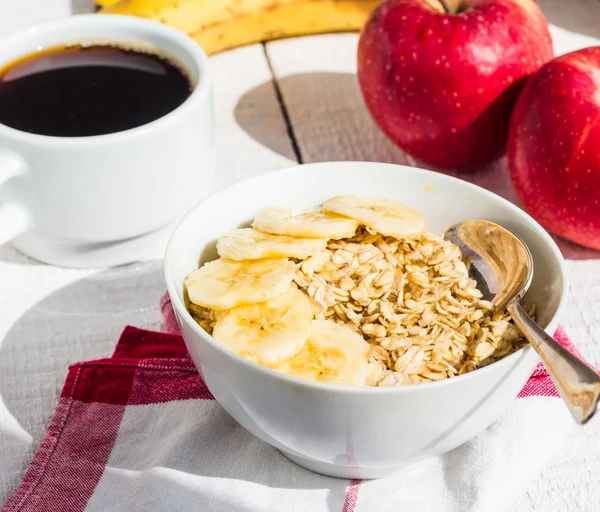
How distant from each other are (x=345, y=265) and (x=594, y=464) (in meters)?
0.26

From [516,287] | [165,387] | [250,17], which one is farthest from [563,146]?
[250,17]

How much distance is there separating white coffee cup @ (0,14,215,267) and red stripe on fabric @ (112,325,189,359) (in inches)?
5.0

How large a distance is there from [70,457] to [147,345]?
135 millimetres

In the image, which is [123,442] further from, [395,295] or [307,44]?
[307,44]

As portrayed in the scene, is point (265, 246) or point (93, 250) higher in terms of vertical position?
point (265, 246)

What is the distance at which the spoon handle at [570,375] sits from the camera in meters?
0.45

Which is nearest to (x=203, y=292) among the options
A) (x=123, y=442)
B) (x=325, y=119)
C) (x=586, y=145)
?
(x=123, y=442)

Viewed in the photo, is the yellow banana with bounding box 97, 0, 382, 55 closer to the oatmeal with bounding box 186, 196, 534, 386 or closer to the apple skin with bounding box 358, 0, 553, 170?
the apple skin with bounding box 358, 0, 553, 170

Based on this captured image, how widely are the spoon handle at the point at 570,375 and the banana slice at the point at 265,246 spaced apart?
7.4 inches

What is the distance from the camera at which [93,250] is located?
0.84 metres

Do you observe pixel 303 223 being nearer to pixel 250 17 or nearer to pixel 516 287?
pixel 516 287

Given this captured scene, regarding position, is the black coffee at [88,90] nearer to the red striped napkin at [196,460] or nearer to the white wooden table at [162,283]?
the white wooden table at [162,283]

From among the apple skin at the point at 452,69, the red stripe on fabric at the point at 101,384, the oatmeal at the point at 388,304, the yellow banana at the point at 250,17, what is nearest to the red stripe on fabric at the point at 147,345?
the red stripe on fabric at the point at 101,384

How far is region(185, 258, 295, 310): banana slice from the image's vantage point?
1.90ft
